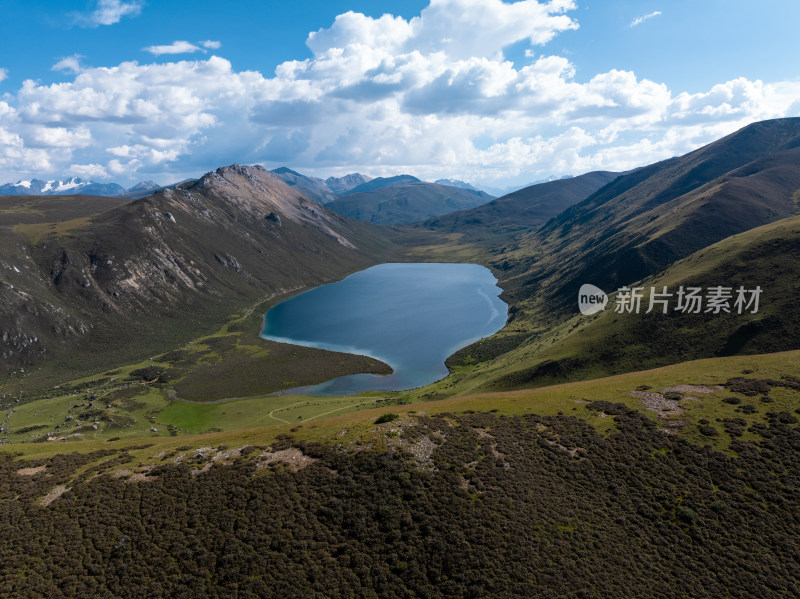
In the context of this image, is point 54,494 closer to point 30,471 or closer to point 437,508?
point 30,471

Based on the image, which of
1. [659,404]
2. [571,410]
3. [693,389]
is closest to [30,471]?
[571,410]

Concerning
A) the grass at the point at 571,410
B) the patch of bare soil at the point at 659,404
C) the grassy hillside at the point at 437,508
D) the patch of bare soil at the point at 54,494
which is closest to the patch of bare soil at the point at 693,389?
the grass at the point at 571,410

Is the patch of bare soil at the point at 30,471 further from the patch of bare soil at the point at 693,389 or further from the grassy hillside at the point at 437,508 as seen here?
the patch of bare soil at the point at 693,389

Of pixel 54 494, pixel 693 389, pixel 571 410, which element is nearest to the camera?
pixel 54 494

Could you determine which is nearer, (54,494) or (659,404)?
(54,494)

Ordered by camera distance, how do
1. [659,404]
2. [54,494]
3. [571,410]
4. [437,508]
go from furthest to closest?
[571,410] < [659,404] < [54,494] < [437,508]

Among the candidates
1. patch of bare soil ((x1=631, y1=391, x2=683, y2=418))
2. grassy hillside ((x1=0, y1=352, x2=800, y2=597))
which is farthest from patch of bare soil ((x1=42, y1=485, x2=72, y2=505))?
patch of bare soil ((x1=631, y1=391, x2=683, y2=418))

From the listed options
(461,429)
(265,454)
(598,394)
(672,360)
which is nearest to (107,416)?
(265,454)

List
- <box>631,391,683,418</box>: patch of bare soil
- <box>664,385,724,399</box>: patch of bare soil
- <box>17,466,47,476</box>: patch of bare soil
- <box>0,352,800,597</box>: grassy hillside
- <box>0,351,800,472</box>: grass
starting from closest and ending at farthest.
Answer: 1. <box>0,352,800,597</box>: grassy hillside
2. <box>17,466,47,476</box>: patch of bare soil
3. <box>0,351,800,472</box>: grass
4. <box>631,391,683,418</box>: patch of bare soil
5. <box>664,385,724,399</box>: patch of bare soil

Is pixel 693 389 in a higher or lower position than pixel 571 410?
lower

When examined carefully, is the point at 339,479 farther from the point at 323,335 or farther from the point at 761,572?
the point at 323,335

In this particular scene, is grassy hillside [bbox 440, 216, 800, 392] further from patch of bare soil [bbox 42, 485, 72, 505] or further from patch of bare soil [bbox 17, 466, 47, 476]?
patch of bare soil [bbox 17, 466, 47, 476]
